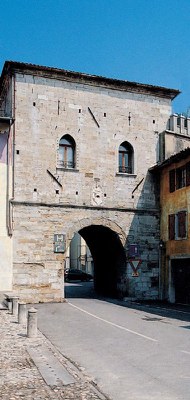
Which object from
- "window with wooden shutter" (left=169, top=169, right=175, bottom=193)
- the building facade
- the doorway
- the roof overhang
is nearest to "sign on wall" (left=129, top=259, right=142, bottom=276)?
the building facade

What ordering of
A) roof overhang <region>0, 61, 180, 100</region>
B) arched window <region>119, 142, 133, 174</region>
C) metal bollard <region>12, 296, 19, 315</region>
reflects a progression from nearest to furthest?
metal bollard <region>12, 296, 19, 315</region>, roof overhang <region>0, 61, 180, 100</region>, arched window <region>119, 142, 133, 174</region>

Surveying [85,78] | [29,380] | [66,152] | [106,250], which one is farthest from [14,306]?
[85,78]

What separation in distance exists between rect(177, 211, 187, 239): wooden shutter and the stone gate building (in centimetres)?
241

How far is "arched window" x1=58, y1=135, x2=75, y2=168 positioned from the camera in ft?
75.5

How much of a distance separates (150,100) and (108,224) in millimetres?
7211

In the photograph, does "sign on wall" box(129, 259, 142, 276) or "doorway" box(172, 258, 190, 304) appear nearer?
"doorway" box(172, 258, 190, 304)

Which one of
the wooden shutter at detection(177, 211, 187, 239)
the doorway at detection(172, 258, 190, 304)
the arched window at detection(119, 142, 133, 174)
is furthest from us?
the arched window at detection(119, 142, 133, 174)

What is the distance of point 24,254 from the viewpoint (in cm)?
2144

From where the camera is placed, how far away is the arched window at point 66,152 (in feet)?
75.5

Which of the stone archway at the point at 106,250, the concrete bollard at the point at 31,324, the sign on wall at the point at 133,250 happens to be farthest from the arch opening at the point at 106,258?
the concrete bollard at the point at 31,324

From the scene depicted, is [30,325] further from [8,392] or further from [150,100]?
[150,100]

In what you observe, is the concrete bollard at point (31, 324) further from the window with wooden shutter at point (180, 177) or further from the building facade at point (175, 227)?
the window with wooden shutter at point (180, 177)

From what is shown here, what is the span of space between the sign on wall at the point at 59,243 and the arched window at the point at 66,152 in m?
3.48

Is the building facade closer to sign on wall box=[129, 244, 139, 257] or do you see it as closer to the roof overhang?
sign on wall box=[129, 244, 139, 257]
